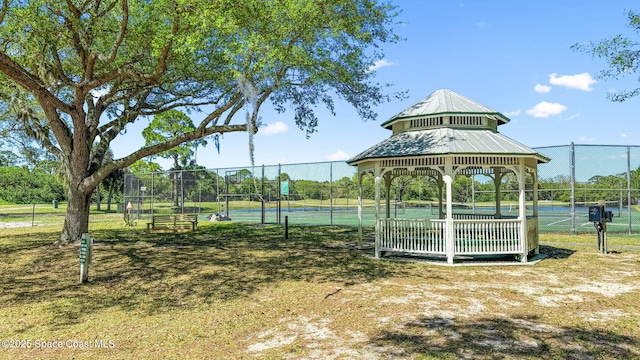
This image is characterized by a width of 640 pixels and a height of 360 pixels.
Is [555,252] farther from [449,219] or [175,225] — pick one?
[175,225]

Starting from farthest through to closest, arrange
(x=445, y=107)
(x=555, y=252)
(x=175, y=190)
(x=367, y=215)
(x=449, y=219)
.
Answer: (x=367, y=215) → (x=175, y=190) → (x=555, y=252) → (x=445, y=107) → (x=449, y=219)

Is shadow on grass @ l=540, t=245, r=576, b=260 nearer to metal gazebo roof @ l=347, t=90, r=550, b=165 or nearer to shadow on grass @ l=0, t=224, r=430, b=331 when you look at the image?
metal gazebo roof @ l=347, t=90, r=550, b=165

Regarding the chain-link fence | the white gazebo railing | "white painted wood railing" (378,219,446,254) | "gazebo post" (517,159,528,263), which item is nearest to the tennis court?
the chain-link fence

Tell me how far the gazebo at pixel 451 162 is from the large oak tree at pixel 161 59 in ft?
11.8

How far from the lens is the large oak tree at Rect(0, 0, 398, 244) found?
11.3 m

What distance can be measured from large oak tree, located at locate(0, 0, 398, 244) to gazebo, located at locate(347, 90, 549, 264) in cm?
359

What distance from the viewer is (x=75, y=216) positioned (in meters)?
14.5

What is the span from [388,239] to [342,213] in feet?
63.9

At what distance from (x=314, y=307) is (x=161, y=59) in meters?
8.86

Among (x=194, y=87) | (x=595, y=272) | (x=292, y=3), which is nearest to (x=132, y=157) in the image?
(x=194, y=87)

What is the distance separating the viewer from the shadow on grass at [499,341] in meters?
4.99

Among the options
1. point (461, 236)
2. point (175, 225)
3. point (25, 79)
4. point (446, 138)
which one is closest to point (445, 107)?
point (446, 138)

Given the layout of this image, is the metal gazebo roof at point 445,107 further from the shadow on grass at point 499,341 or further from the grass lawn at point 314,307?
the shadow on grass at point 499,341

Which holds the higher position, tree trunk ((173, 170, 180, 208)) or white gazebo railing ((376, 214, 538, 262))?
tree trunk ((173, 170, 180, 208))
